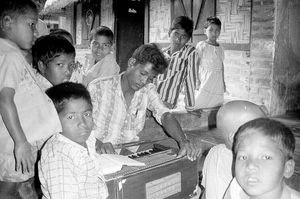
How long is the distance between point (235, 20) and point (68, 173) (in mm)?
5615

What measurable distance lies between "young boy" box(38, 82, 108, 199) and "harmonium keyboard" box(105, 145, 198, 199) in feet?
0.34

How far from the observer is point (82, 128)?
65.1 inches

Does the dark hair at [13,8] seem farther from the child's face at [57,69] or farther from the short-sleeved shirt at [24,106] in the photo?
the child's face at [57,69]

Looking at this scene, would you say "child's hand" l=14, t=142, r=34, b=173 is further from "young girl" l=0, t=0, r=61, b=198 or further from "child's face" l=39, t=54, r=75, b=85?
"child's face" l=39, t=54, r=75, b=85

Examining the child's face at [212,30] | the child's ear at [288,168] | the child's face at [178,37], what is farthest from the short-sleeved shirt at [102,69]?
the child's ear at [288,168]

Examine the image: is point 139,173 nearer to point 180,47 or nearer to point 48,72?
point 48,72

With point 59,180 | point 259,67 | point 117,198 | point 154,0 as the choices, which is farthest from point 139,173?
point 154,0

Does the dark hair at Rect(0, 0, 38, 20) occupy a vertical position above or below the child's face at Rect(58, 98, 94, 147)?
above

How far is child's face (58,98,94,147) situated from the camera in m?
1.65

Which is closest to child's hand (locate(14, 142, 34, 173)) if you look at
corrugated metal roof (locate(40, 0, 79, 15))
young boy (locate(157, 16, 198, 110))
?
young boy (locate(157, 16, 198, 110))

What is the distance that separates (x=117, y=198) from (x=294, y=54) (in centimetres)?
567

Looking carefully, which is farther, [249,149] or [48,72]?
[48,72]

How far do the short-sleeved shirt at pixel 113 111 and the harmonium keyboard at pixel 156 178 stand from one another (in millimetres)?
534

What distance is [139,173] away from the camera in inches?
66.0
